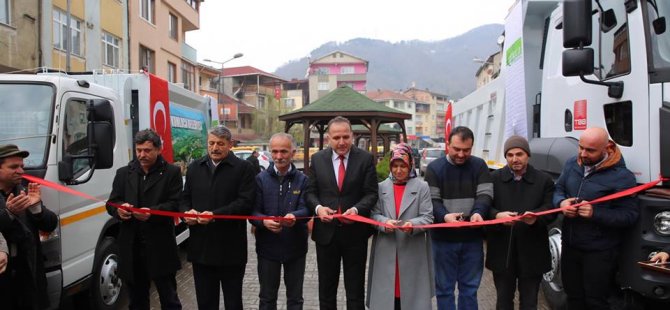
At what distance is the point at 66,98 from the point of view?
416cm

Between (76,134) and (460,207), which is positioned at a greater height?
(76,134)

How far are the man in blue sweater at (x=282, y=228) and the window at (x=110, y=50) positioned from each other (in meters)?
18.0

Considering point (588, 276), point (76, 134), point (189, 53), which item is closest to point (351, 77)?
point (189, 53)

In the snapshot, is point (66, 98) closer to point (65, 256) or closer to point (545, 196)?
point (65, 256)

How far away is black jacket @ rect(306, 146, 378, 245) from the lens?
3.89 metres

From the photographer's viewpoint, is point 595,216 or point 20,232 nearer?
point 20,232

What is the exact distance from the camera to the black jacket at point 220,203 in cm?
392

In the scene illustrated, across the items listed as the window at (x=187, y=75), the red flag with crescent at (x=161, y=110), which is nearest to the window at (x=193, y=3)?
the window at (x=187, y=75)

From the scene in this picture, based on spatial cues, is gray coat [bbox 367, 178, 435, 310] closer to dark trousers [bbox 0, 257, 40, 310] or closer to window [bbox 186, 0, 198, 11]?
dark trousers [bbox 0, 257, 40, 310]

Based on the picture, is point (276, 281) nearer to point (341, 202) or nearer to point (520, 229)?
point (341, 202)

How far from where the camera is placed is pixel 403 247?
386 cm

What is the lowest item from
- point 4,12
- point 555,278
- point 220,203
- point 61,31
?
point 555,278

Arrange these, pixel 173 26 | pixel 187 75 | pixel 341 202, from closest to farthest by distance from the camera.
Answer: pixel 341 202 → pixel 173 26 → pixel 187 75

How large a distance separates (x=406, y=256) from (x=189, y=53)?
95.3 feet
